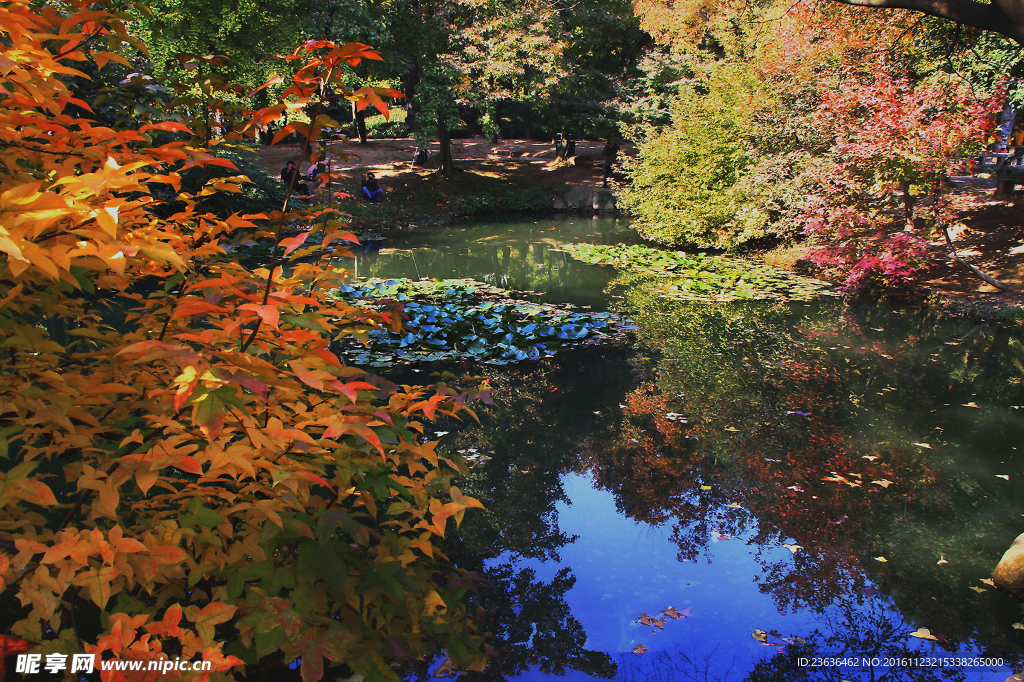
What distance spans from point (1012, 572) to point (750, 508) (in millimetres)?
1573

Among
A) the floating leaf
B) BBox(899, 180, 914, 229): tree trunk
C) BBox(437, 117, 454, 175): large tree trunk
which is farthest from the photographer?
BBox(437, 117, 454, 175): large tree trunk

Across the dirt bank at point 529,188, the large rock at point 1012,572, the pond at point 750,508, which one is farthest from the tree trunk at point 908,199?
the large rock at point 1012,572

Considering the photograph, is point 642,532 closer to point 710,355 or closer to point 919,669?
point 919,669

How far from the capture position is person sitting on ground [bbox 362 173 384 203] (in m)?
21.9

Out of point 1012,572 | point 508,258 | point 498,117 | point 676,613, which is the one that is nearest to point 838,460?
point 1012,572

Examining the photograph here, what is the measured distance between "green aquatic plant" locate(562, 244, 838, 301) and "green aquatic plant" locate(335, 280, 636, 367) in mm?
2688

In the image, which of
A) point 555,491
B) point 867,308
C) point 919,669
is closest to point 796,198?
point 867,308

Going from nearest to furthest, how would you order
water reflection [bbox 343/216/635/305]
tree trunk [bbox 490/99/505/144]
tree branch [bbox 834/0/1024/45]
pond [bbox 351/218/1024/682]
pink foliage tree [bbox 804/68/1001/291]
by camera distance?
pond [bbox 351/218/1024/682] → tree branch [bbox 834/0/1024/45] → pink foliage tree [bbox 804/68/1001/291] → water reflection [bbox 343/216/635/305] → tree trunk [bbox 490/99/505/144]

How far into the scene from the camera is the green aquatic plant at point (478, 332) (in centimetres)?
798

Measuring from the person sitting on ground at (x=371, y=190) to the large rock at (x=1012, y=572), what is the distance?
66.2 feet

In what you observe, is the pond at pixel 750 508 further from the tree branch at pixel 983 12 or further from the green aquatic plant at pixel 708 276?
the tree branch at pixel 983 12

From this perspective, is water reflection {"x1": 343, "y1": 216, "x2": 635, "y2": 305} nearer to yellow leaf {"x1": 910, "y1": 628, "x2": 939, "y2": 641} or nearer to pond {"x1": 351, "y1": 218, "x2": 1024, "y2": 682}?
pond {"x1": 351, "y1": 218, "x2": 1024, "y2": 682}

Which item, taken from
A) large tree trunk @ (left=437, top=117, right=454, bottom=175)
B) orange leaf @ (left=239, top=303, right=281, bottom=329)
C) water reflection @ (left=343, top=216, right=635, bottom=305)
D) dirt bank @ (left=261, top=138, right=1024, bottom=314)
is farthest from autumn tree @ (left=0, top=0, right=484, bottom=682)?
large tree trunk @ (left=437, top=117, right=454, bottom=175)

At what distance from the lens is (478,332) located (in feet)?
28.0
